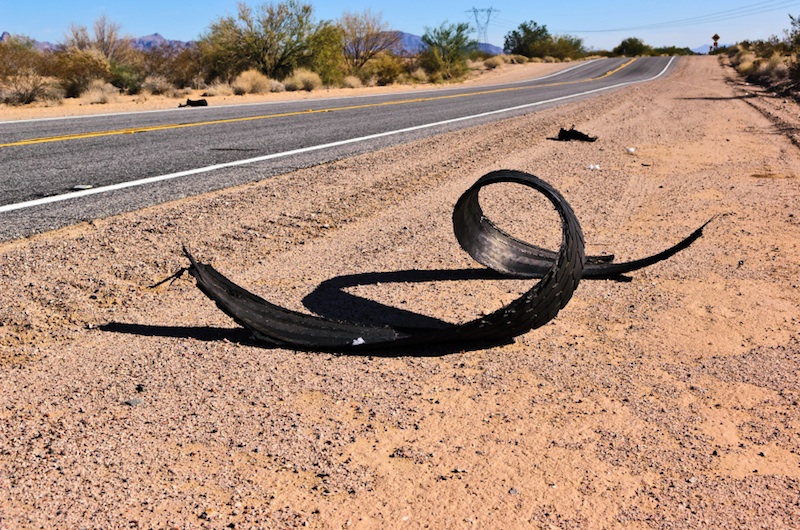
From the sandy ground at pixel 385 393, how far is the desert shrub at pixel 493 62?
64200mm

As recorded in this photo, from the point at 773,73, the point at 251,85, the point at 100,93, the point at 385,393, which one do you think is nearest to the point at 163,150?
the point at 385,393

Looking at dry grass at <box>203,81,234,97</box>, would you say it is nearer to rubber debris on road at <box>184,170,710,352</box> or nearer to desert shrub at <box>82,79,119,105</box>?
desert shrub at <box>82,79,119,105</box>

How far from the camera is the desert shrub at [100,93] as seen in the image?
20734 mm

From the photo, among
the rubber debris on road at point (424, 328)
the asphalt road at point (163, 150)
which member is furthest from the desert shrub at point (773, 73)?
the rubber debris on road at point (424, 328)

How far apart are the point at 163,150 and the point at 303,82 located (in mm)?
21091

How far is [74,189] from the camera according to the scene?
647 centimetres

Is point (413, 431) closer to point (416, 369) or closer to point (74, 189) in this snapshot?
point (416, 369)

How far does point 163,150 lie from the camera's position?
360 inches

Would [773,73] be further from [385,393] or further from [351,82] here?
[385,393]

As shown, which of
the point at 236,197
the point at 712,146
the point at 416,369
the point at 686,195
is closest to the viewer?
the point at 416,369

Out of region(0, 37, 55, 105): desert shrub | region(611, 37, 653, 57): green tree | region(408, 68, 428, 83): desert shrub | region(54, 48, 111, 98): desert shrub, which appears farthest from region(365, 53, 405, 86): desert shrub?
region(611, 37, 653, 57): green tree

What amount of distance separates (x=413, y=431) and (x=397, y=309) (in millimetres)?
1372

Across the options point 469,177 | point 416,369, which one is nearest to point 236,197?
point 469,177

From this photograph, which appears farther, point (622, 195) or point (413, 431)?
point (622, 195)
